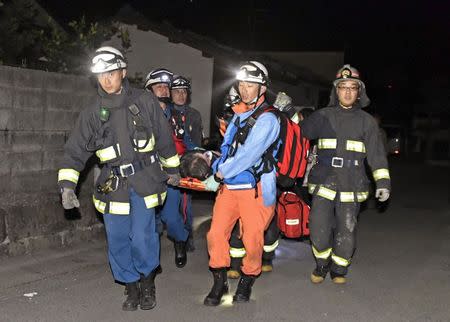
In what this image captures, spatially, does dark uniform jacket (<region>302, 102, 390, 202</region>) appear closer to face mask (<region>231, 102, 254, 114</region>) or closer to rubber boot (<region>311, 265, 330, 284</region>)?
rubber boot (<region>311, 265, 330, 284</region>)

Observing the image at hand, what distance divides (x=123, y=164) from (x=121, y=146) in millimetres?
145

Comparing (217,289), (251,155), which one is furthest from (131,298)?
(251,155)

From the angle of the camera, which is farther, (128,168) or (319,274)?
(319,274)

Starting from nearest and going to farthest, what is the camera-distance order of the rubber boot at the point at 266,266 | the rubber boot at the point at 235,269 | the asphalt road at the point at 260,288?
the asphalt road at the point at 260,288 < the rubber boot at the point at 235,269 < the rubber boot at the point at 266,266

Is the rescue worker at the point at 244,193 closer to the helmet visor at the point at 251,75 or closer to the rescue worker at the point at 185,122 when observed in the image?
the helmet visor at the point at 251,75

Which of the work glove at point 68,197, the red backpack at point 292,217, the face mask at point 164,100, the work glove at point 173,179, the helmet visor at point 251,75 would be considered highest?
the helmet visor at point 251,75

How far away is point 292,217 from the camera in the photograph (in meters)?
6.03

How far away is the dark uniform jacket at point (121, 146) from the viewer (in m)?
4.46

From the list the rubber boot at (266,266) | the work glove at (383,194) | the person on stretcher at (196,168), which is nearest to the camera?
the person on stretcher at (196,168)

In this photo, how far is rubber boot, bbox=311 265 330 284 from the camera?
219 inches

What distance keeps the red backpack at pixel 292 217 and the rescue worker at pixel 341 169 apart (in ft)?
1.42

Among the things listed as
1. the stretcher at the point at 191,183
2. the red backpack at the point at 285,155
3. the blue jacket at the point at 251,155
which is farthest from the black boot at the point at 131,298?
the red backpack at the point at 285,155

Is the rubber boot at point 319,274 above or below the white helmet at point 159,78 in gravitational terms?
below

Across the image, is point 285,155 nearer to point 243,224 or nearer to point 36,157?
A: point 243,224
